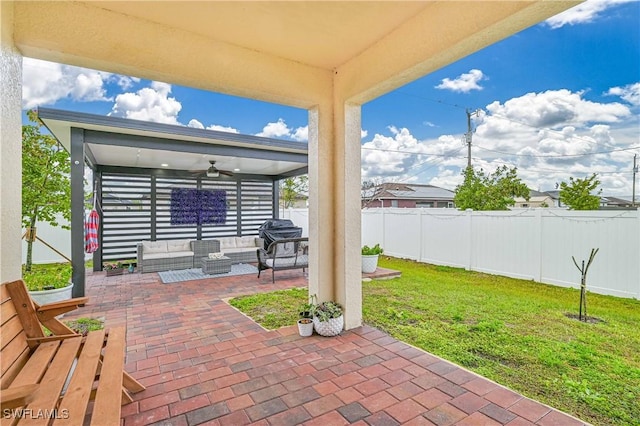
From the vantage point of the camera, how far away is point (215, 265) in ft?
23.4

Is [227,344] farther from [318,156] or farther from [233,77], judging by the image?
[233,77]

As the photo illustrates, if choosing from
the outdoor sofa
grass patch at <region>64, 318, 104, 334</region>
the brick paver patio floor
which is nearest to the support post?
grass patch at <region>64, 318, 104, 334</region>

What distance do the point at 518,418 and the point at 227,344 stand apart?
8.72 ft

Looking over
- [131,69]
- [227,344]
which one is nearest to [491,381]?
[227,344]

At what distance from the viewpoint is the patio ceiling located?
16.6 feet

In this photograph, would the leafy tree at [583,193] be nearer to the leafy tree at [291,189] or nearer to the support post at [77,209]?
the support post at [77,209]

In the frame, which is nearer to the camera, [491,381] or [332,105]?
[491,381]

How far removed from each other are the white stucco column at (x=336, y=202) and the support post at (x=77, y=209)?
420 cm

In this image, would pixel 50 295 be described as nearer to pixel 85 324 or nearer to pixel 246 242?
pixel 85 324

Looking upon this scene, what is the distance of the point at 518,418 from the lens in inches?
81.1

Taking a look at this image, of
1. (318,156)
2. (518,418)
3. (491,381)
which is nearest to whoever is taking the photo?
(518,418)

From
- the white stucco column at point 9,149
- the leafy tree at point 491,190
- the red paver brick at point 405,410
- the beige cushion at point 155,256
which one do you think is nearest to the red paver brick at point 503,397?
the red paver brick at point 405,410

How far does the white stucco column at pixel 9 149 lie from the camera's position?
75.7 inches

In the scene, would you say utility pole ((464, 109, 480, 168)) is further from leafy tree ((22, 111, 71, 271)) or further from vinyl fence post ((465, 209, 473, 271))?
leafy tree ((22, 111, 71, 271))
